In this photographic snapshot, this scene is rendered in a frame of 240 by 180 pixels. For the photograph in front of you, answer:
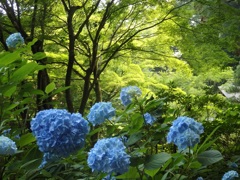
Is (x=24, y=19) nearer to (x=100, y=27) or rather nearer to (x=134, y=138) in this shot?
(x=100, y=27)

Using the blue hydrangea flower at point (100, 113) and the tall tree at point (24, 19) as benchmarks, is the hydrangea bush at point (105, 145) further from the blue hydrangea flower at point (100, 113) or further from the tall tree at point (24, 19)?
the tall tree at point (24, 19)

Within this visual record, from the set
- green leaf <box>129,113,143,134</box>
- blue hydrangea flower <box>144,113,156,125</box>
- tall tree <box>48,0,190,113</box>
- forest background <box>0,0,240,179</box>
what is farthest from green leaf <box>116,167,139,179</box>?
tall tree <box>48,0,190,113</box>

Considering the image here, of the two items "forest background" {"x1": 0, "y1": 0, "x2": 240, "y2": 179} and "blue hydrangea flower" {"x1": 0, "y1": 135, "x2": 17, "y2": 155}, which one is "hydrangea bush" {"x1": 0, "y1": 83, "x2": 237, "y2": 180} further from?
"forest background" {"x1": 0, "y1": 0, "x2": 240, "y2": 179}

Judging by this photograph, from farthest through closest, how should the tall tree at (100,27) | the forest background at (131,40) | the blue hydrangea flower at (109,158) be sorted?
the tall tree at (100,27), the forest background at (131,40), the blue hydrangea flower at (109,158)

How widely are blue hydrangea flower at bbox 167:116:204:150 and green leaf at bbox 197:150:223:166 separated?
6 centimetres

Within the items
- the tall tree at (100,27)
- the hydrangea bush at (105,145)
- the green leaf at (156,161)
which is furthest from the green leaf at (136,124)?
the tall tree at (100,27)

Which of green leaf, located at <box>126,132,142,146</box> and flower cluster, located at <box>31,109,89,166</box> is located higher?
flower cluster, located at <box>31,109,89,166</box>

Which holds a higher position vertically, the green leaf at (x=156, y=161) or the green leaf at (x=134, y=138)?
the green leaf at (x=134, y=138)

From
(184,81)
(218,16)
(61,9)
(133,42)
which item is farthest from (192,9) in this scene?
(184,81)

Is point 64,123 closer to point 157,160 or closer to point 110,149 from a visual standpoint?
point 110,149

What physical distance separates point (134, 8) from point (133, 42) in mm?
958

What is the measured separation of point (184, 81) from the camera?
461 inches

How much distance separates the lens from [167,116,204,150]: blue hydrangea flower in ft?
3.10

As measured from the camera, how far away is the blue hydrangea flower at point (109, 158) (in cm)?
86
